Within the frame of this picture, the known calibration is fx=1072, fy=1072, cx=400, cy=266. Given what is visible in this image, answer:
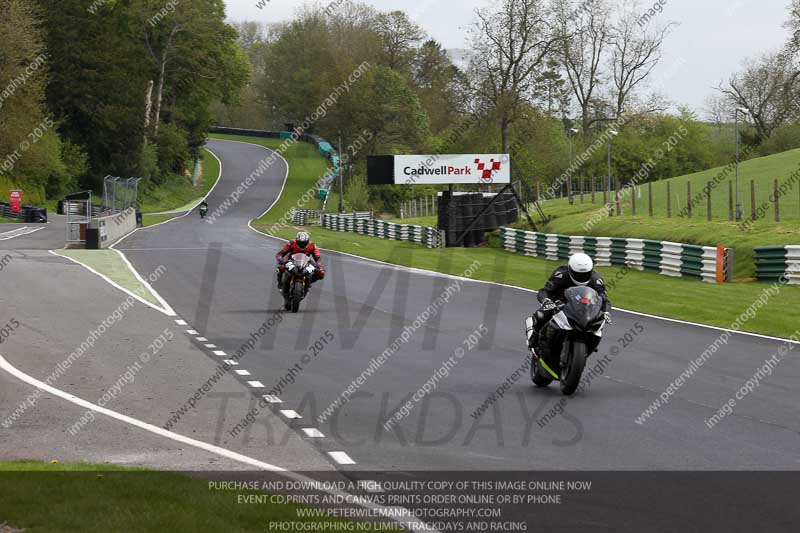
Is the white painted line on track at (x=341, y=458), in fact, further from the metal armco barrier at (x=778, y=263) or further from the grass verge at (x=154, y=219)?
the grass verge at (x=154, y=219)

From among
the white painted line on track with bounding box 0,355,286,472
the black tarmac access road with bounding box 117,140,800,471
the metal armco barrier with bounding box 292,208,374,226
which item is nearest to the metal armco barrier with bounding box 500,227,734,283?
the black tarmac access road with bounding box 117,140,800,471

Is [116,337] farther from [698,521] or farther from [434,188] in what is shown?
[434,188]

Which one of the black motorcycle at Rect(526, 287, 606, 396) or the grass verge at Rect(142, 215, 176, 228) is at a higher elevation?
the grass verge at Rect(142, 215, 176, 228)

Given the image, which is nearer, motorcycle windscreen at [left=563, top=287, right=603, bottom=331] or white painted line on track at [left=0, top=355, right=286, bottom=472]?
white painted line on track at [left=0, top=355, right=286, bottom=472]

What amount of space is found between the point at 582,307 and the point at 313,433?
Result: 3.31 m

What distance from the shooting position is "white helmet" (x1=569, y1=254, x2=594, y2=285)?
11562 mm

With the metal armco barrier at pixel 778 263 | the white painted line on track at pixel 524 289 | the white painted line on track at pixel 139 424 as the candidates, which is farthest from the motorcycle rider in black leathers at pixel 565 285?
the metal armco barrier at pixel 778 263

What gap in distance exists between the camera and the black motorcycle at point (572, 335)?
1121 centimetres

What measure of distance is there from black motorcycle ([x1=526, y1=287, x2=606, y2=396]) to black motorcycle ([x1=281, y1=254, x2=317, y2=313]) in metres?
9.55

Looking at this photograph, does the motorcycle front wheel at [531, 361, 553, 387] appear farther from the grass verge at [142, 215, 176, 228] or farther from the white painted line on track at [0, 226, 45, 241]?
the grass verge at [142, 215, 176, 228]

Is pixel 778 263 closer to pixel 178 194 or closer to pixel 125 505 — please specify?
pixel 125 505

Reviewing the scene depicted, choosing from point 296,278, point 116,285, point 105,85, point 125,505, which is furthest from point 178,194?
point 125,505

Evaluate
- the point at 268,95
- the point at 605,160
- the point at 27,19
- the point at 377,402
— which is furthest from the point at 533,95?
the point at 268,95

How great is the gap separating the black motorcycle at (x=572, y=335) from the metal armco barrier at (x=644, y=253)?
53.2 feet
